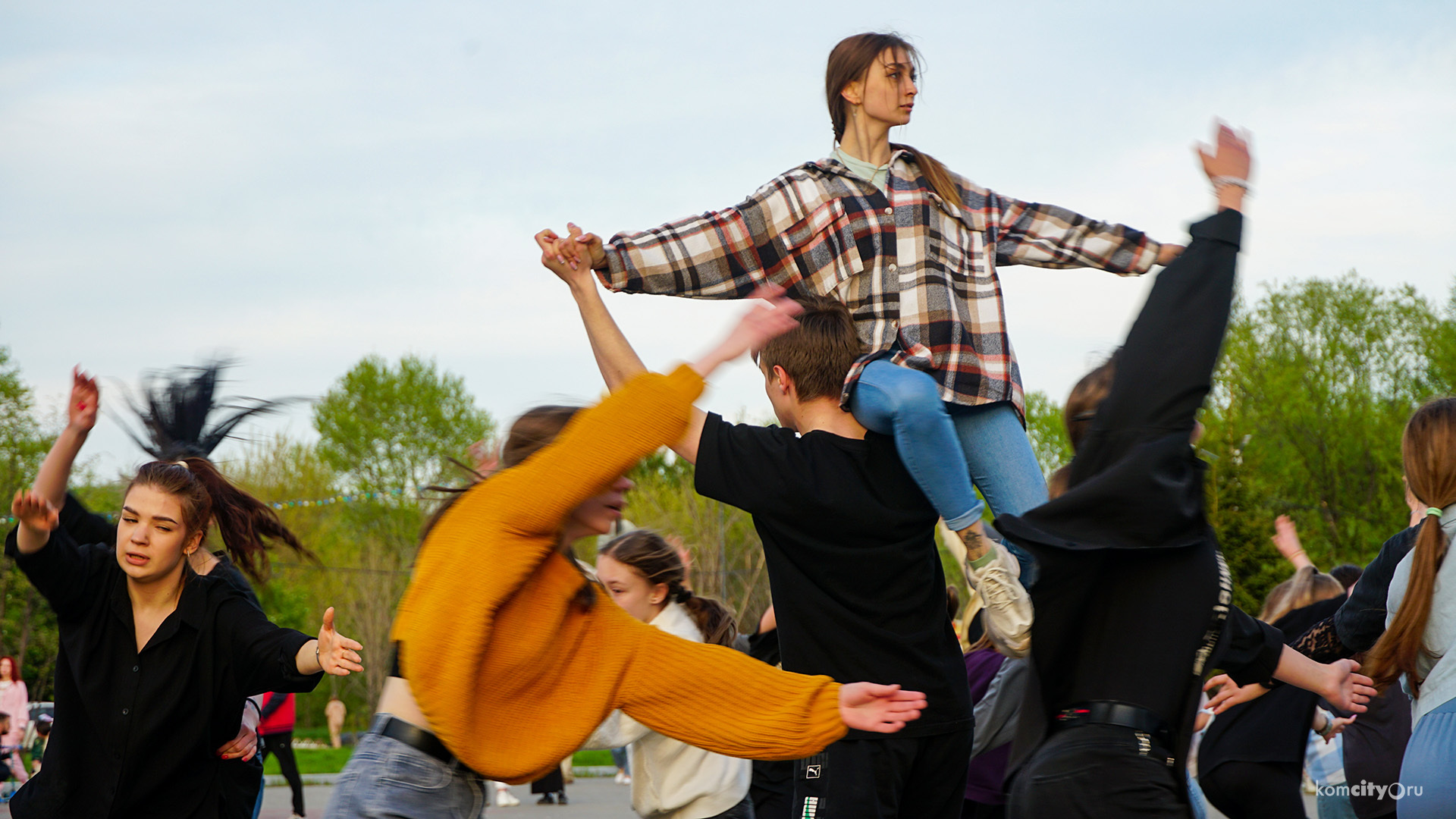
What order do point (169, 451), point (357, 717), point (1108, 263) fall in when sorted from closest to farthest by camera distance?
point (1108, 263)
point (169, 451)
point (357, 717)

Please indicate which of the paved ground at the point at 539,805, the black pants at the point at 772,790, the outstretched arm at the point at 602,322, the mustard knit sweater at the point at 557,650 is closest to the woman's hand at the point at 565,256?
the outstretched arm at the point at 602,322

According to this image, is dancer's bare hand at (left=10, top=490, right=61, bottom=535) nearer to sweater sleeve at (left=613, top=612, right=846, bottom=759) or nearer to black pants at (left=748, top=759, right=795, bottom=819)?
Result: sweater sleeve at (left=613, top=612, right=846, bottom=759)

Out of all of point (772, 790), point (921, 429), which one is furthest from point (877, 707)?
point (772, 790)

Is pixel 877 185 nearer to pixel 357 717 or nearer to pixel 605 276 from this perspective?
pixel 605 276

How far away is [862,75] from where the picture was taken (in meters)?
4.40

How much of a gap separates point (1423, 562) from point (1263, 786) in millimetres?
2934

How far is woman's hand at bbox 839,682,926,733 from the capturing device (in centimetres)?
312

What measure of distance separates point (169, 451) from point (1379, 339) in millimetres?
45331

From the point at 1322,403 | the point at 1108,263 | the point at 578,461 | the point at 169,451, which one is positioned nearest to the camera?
the point at 578,461

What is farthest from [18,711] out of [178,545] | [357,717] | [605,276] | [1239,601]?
[357,717]

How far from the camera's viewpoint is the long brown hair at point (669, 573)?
5672 mm

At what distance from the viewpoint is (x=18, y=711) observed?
56.9ft

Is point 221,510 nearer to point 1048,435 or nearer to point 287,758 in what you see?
point 287,758

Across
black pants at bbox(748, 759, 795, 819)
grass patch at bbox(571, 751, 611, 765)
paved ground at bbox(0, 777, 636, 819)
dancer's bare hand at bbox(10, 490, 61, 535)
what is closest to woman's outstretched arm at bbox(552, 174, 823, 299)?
dancer's bare hand at bbox(10, 490, 61, 535)
